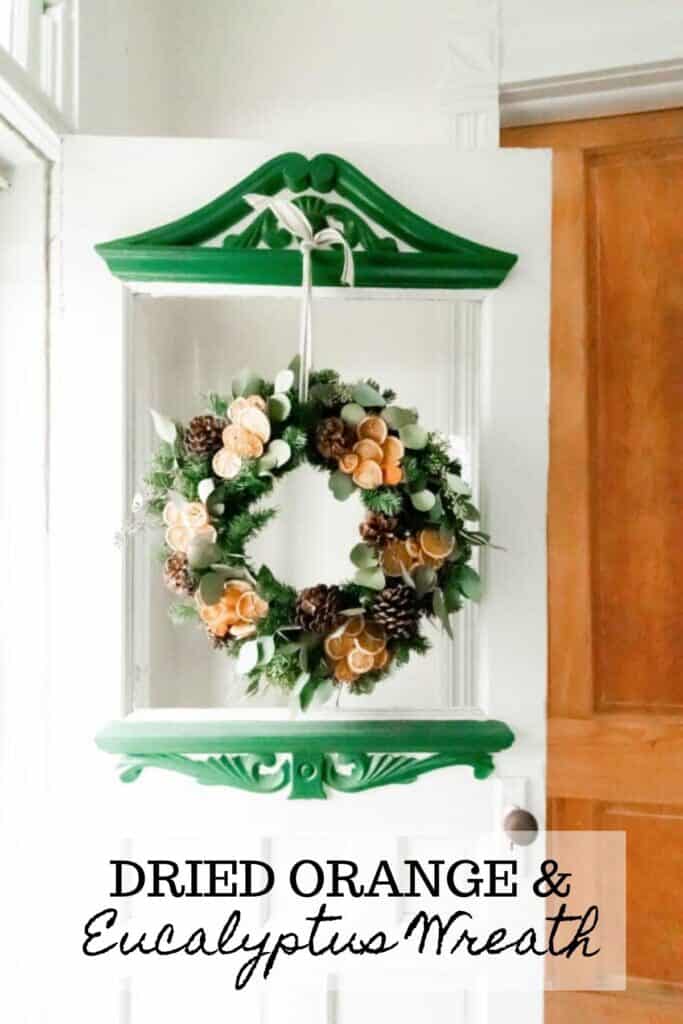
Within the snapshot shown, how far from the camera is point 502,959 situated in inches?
45.3

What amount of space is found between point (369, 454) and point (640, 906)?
994 millimetres

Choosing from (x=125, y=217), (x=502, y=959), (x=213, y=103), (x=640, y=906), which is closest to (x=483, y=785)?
(x=502, y=959)

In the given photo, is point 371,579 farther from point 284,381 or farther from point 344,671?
point 284,381

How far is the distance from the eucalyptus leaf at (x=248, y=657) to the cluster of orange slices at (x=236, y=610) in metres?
0.01

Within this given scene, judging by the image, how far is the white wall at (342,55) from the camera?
136cm

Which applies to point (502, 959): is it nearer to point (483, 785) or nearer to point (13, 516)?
point (483, 785)

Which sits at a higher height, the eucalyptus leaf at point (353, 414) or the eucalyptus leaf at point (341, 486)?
the eucalyptus leaf at point (353, 414)

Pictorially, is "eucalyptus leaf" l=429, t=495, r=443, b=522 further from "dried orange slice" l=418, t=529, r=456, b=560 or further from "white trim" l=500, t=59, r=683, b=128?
"white trim" l=500, t=59, r=683, b=128

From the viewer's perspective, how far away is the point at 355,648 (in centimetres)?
102

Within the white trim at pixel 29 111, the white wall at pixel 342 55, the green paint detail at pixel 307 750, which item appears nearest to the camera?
the white trim at pixel 29 111

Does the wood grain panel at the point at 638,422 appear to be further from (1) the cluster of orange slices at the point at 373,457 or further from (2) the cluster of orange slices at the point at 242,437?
(2) the cluster of orange slices at the point at 242,437

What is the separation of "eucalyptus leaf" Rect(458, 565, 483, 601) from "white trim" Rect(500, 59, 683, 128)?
0.85 m

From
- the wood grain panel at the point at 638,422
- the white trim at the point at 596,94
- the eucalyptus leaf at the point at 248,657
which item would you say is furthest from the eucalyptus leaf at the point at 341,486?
the white trim at the point at 596,94

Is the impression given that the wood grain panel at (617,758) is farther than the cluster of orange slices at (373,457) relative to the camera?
Yes
